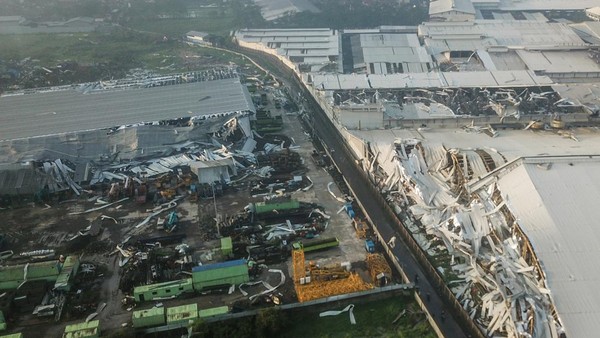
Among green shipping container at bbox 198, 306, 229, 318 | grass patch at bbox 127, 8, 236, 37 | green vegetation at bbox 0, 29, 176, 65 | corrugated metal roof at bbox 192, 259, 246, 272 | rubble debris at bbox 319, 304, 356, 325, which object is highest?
grass patch at bbox 127, 8, 236, 37

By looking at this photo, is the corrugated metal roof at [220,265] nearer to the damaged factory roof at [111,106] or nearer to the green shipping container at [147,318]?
the green shipping container at [147,318]

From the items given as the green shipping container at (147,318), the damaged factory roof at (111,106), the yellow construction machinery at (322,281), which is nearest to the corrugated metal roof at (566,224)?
the yellow construction machinery at (322,281)

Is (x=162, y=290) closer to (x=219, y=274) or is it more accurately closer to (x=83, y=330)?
(x=219, y=274)

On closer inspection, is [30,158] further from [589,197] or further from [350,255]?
[589,197]

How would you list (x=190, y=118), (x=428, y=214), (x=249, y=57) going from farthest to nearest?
(x=249, y=57)
(x=190, y=118)
(x=428, y=214)

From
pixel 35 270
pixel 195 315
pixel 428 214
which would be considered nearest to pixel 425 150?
pixel 428 214

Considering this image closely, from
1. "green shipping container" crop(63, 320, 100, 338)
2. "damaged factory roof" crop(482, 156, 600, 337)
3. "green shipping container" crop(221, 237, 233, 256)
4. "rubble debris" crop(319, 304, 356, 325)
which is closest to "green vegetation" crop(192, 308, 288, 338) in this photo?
"rubble debris" crop(319, 304, 356, 325)

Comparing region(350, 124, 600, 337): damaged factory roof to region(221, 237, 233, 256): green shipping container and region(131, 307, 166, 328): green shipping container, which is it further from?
region(131, 307, 166, 328): green shipping container
